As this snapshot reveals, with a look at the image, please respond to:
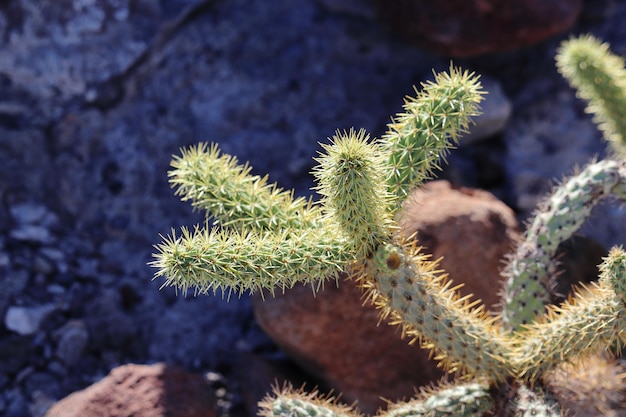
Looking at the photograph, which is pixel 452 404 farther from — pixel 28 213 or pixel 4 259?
pixel 28 213

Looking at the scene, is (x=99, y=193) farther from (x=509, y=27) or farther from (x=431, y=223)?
(x=509, y=27)

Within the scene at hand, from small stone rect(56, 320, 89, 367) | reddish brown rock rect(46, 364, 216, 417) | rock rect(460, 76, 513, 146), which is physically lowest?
reddish brown rock rect(46, 364, 216, 417)

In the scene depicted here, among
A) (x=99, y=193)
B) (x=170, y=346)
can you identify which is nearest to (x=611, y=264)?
(x=170, y=346)

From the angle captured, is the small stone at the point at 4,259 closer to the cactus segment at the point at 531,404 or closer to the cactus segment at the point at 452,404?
the cactus segment at the point at 452,404

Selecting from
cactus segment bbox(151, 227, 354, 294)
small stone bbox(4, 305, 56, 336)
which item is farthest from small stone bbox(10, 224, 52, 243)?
cactus segment bbox(151, 227, 354, 294)

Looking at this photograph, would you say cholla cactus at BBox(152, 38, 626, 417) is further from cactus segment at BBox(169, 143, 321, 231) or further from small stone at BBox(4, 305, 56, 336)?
small stone at BBox(4, 305, 56, 336)

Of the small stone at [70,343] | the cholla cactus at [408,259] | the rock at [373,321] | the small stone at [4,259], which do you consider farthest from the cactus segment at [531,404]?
the small stone at [4,259]

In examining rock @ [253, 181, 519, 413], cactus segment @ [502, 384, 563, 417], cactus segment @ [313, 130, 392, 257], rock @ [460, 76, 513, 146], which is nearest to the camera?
cactus segment @ [313, 130, 392, 257]
